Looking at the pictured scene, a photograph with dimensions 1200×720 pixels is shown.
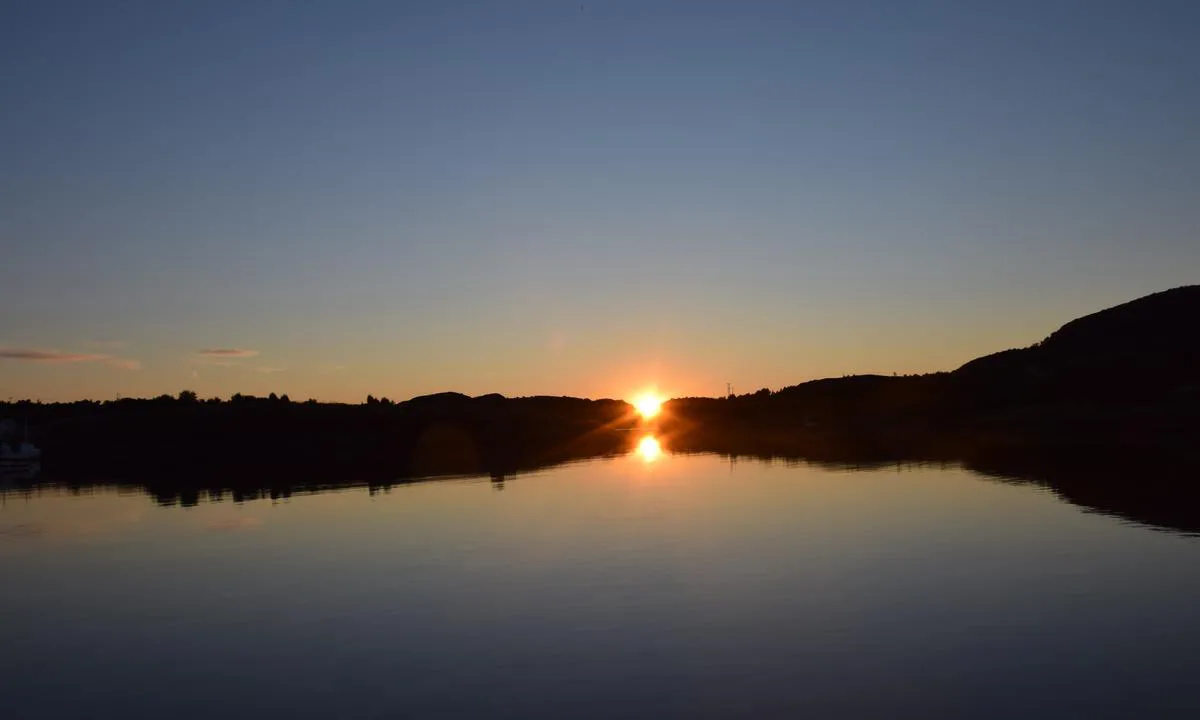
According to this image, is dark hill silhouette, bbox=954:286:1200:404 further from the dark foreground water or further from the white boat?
the white boat

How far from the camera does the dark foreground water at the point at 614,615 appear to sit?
19.9 meters

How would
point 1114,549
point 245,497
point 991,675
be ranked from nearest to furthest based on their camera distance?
point 991,675 < point 1114,549 < point 245,497

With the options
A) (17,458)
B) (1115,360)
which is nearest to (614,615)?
(17,458)

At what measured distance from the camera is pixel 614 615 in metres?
27.0

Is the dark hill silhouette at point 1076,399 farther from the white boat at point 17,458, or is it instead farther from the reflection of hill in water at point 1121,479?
the white boat at point 17,458

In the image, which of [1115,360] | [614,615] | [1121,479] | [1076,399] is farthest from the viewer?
[1115,360]

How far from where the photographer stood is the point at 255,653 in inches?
958

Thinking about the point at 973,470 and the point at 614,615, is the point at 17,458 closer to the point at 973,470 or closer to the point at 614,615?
the point at 973,470

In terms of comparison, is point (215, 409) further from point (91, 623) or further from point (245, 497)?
point (91, 623)

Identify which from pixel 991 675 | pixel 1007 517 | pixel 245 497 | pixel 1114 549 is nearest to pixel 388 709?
pixel 991 675

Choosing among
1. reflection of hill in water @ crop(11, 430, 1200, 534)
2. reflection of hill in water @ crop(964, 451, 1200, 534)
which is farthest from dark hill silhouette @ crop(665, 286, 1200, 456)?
reflection of hill in water @ crop(964, 451, 1200, 534)

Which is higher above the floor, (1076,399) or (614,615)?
(1076,399)

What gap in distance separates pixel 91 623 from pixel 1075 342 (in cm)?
19262

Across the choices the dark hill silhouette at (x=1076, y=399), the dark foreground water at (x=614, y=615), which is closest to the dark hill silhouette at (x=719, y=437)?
the dark hill silhouette at (x=1076, y=399)
